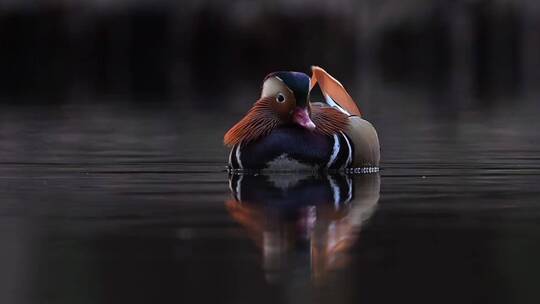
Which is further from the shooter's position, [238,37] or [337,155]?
[238,37]

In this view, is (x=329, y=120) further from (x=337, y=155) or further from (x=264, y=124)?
(x=264, y=124)

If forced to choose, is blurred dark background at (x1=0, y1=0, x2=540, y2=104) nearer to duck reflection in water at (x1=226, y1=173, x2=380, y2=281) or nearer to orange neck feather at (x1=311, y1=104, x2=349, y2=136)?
orange neck feather at (x1=311, y1=104, x2=349, y2=136)

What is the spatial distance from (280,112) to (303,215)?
2326 millimetres

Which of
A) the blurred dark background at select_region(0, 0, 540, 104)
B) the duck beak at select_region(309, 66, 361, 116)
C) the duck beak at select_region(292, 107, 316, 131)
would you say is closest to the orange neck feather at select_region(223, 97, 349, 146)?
the duck beak at select_region(292, 107, 316, 131)

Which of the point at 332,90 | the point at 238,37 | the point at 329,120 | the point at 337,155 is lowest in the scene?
the point at 337,155

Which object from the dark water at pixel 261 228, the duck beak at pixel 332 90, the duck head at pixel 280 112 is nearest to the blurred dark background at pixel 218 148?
the dark water at pixel 261 228

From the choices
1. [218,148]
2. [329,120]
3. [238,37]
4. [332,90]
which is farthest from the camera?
[238,37]

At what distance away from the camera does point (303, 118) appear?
9.27 meters

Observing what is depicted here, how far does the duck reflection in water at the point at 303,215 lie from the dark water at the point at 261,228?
0.03ft

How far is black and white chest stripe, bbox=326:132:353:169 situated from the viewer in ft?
30.6

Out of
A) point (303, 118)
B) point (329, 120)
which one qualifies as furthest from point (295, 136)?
point (329, 120)

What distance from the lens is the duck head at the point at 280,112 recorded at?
30.5ft

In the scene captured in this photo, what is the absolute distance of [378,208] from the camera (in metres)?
7.44

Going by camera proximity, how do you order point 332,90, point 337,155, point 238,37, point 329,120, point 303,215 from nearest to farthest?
point 303,215 < point 337,155 < point 329,120 < point 332,90 < point 238,37
